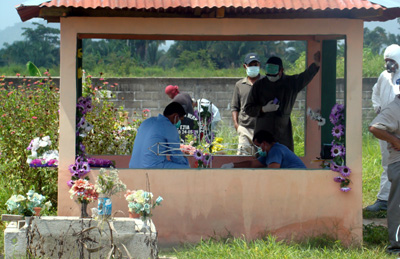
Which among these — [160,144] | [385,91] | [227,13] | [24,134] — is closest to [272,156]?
[160,144]

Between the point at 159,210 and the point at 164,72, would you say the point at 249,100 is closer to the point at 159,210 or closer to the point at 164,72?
the point at 159,210

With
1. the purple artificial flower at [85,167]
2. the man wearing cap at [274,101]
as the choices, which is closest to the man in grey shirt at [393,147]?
the man wearing cap at [274,101]

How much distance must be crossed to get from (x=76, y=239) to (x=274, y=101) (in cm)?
358

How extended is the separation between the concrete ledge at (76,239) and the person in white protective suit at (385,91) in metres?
3.94

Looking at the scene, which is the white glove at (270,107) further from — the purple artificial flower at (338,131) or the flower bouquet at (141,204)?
the flower bouquet at (141,204)

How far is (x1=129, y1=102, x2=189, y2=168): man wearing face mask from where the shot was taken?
7180 mm

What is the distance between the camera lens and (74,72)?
22.5 feet

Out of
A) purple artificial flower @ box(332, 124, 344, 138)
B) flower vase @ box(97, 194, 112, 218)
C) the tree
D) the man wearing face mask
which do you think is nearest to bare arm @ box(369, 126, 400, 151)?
purple artificial flower @ box(332, 124, 344, 138)

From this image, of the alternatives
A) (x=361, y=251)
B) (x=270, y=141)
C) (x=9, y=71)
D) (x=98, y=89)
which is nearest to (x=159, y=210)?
(x=270, y=141)

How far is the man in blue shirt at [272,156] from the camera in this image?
7.45 metres

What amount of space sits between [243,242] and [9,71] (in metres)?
17.3

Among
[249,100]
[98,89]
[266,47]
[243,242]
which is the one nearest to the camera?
[243,242]

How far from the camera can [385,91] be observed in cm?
Result: 869

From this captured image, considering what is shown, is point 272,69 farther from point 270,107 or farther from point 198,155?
point 198,155
